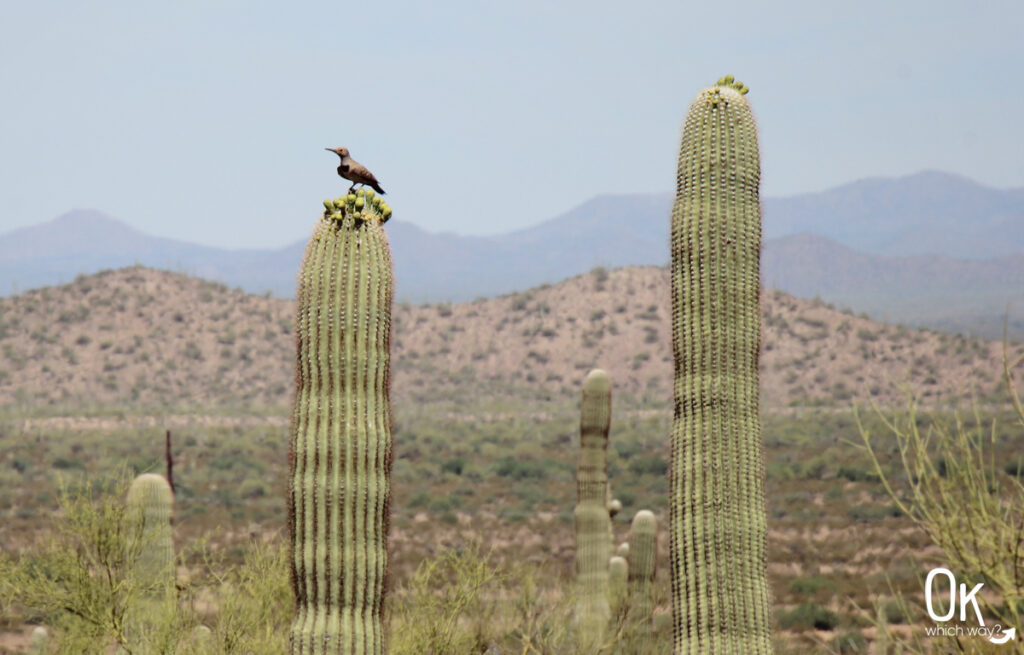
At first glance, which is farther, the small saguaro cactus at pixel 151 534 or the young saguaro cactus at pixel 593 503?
the young saguaro cactus at pixel 593 503

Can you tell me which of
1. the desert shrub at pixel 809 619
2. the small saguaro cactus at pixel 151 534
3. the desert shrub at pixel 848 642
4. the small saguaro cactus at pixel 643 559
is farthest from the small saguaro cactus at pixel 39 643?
the desert shrub at pixel 809 619

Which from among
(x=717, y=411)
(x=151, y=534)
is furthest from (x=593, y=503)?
(x=717, y=411)

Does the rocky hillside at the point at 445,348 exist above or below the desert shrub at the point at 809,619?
above

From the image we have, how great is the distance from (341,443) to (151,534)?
5.02m

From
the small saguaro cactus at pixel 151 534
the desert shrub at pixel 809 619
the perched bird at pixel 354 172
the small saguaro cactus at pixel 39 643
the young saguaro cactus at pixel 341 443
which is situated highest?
the perched bird at pixel 354 172

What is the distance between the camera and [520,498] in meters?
40.3

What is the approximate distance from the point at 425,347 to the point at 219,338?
481 inches

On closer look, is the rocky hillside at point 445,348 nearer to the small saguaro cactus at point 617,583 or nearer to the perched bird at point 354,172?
the small saguaro cactus at point 617,583

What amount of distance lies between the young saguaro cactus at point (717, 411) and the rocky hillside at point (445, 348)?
59.6 metres

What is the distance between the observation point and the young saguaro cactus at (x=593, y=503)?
15281 millimetres

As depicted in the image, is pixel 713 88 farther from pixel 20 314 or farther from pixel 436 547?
pixel 20 314

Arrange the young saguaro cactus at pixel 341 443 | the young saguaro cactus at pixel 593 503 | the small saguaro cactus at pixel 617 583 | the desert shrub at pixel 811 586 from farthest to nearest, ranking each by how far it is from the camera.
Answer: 1. the desert shrub at pixel 811 586
2. the small saguaro cactus at pixel 617 583
3. the young saguaro cactus at pixel 593 503
4. the young saguaro cactus at pixel 341 443

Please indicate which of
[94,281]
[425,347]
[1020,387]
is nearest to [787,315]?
[1020,387]

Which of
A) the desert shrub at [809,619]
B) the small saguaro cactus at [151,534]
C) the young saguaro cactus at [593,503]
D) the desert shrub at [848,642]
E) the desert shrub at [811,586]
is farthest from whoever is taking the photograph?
the desert shrub at [811,586]
